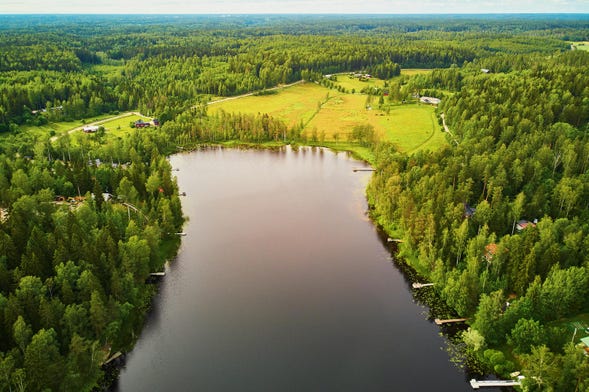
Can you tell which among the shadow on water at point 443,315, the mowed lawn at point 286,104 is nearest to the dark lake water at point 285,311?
the shadow on water at point 443,315

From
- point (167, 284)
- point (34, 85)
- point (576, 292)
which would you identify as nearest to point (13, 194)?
point (167, 284)

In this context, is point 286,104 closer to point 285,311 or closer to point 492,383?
point 285,311

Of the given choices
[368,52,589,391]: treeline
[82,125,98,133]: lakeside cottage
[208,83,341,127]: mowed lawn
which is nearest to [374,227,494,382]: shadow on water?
[368,52,589,391]: treeline

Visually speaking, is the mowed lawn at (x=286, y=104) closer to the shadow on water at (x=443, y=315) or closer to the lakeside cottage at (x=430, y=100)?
the lakeside cottage at (x=430, y=100)

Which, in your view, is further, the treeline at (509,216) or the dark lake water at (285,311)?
the treeline at (509,216)

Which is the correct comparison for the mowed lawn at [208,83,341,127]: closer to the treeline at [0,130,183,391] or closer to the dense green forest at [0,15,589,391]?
the dense green forest at [0,15,589,391]

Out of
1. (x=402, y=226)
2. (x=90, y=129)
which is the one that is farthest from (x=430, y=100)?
(x=90, y=129)
